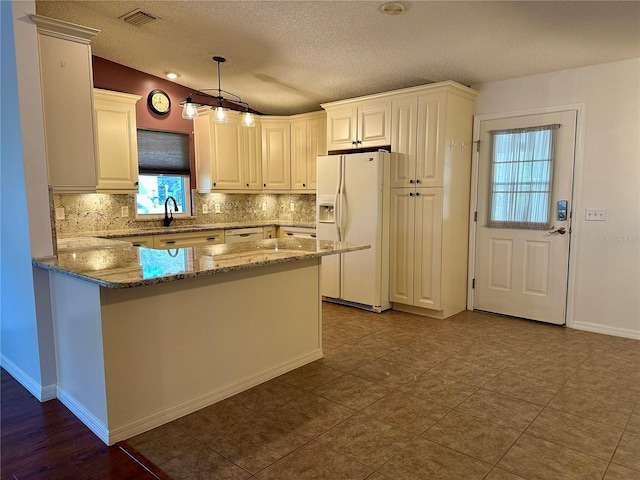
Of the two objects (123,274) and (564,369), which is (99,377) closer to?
(123,274)

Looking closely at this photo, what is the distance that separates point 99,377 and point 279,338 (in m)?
1.14

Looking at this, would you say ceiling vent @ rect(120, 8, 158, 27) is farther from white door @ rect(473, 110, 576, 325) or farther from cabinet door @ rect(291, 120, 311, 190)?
white door @ rect(473, 110, 576, 325)

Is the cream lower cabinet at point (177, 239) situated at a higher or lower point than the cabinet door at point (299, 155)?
lower

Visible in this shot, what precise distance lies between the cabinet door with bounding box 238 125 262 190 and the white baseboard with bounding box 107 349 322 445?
116 inches

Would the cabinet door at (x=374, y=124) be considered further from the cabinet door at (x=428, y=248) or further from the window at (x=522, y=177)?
the window at (x=522, y=177)

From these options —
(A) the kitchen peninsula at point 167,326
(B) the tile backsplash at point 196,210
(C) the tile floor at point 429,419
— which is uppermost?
(B) the tile backsplash at point 196,210

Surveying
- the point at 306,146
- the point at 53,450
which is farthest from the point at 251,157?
the point at 53,450

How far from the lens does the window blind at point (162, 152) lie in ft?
15.8

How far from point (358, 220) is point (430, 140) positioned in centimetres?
107

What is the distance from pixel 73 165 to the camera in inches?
110

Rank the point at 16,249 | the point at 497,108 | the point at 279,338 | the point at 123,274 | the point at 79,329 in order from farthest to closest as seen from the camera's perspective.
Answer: the point at 497,108 < the point at 279,338 < the point at 16,249 < the point at 79,329 < the point at 123,274

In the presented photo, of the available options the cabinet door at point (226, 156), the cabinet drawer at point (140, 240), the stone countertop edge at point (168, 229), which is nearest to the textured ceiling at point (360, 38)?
the cabinet door at point (226, 156)

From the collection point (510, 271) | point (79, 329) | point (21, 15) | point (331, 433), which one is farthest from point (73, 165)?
point (510, 271)

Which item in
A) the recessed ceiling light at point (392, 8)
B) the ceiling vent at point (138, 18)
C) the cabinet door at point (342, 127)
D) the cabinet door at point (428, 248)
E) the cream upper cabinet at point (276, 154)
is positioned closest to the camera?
the recessed ceiling light at point (392, 8)
